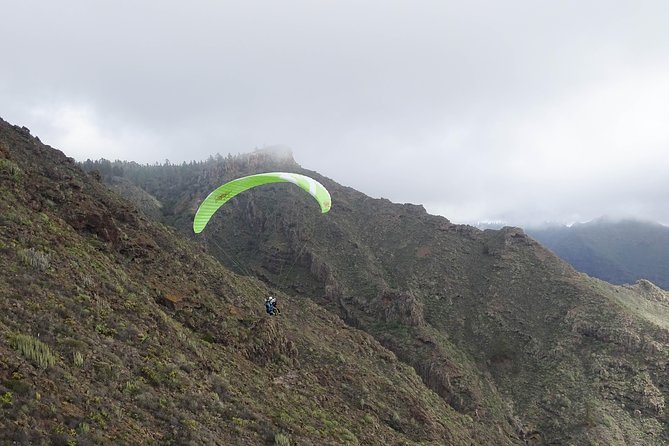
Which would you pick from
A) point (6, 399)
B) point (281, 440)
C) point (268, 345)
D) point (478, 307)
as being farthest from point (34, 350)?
point (478, 307)

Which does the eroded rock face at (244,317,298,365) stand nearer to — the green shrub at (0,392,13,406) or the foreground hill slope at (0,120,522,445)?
the foreground hill slope at (0,120,522,445)

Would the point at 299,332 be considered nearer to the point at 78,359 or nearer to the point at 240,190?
the point at 240,190

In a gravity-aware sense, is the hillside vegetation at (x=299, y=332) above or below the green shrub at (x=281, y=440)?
above

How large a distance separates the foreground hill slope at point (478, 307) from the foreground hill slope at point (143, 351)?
992 cm

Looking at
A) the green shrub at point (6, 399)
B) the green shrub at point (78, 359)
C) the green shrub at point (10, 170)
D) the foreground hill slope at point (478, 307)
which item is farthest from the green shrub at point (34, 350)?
the foreground hill slope at point (478, 307)

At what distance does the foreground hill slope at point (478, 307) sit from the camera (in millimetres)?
37000

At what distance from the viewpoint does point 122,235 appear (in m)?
22.2

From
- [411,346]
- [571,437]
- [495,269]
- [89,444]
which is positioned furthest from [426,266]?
[89,444]

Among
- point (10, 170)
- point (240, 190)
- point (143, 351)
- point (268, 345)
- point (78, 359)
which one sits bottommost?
point (268, 345)

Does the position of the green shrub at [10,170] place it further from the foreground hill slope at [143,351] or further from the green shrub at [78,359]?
the green shrub at [78,359]

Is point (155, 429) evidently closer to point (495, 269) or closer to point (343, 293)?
point (343, 293)

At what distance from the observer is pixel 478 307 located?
52500 mm

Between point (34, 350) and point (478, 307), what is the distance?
50.5 meters

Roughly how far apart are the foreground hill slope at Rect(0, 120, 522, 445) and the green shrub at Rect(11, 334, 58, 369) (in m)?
A: 0.03
